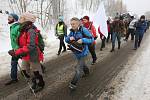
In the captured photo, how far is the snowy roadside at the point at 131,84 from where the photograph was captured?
6.07 m

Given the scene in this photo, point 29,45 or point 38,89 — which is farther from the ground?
point 29,45

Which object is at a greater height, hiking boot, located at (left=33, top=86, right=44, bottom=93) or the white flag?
the white flag

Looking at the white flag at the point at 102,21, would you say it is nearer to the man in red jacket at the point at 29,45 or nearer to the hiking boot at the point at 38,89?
the hiking boot at the point at 38,89

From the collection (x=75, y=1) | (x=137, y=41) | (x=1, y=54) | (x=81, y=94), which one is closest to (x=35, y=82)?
(x=81, y=94)

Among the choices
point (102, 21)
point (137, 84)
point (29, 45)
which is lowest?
point (137, 84)

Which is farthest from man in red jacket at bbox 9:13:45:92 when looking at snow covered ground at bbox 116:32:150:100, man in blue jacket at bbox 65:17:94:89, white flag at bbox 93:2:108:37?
white flag at bbox 93:2:108:37

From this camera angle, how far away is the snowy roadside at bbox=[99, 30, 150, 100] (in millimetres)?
6074

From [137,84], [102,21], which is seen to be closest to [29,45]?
[137,84]

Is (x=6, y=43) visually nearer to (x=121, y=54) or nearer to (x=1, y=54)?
(x=1, y=54)

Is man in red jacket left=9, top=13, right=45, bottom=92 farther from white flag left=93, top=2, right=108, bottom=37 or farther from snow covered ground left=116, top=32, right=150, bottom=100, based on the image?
white flag left=93, top=2, right=108, bottom=37

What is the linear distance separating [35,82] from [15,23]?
1493 millimetres

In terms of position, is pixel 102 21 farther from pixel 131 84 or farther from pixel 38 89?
pixel 38 89

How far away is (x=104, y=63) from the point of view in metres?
9.88

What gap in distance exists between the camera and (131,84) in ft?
23.1
